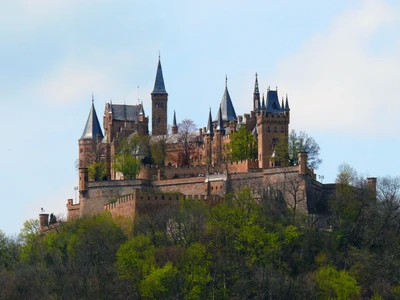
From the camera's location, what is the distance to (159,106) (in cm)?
11738

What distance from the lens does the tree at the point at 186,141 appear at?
10567 cm

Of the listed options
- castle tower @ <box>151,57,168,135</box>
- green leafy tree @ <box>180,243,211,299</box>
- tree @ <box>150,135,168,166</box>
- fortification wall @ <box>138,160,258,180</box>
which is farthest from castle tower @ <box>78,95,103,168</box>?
green leafy tree @ <box>180,243,211,299</box>

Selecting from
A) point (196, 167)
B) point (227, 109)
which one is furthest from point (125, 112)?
point (196, 167)

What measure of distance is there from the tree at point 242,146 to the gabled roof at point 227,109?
9.36m

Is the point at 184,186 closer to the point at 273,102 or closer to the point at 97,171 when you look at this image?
the point at 273,102

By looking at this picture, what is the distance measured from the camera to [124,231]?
3433 inches

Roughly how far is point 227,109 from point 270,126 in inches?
549

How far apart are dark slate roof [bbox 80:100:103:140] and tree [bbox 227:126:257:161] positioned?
1866cm

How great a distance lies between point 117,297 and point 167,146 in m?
31.9

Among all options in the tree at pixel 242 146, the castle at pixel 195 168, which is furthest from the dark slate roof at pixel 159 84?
the tree at pixel 242 146

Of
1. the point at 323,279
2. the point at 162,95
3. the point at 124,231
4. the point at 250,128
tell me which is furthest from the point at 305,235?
the point at 162,95

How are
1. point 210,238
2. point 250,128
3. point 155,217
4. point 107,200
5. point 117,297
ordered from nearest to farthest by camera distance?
point 117,297 < point 210,238 < point 155,217 < point 107,200 < point 250,128

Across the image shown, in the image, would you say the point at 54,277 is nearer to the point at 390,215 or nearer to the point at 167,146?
the point at 390,215

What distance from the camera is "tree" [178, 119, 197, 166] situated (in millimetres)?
105669
